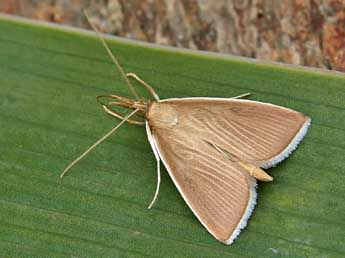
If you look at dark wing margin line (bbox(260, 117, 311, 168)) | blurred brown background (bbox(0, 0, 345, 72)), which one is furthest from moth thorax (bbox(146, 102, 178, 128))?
blurred brown background (bbox(0, 0, 345, 72))

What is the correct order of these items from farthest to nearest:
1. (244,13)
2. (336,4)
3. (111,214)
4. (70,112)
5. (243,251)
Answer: (244,13), (336,4), (70,112), (111,214), (243,251)

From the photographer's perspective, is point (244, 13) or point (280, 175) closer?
point (280, 175)

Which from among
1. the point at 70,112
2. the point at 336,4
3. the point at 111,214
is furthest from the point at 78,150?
the point at 336,4

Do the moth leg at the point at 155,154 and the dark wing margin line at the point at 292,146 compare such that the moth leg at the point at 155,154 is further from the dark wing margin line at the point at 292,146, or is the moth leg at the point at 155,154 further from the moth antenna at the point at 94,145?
the dark wing margin line at the point at 292,146

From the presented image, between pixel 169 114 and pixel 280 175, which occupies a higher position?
pixel 169 114

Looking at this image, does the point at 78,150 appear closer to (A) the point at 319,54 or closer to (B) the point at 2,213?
(B) the point at 2,213

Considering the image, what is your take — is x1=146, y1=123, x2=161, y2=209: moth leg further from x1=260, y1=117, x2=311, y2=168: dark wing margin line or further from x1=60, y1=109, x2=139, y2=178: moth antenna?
x1=260, y1=117, x2=311, y2=168: dark wing margin line
